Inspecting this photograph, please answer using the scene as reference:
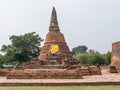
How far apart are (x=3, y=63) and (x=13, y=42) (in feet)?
9.21

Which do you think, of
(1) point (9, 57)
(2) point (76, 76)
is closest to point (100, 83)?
(2) point (76, 76)

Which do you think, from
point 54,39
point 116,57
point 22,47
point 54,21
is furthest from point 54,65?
point 22,47

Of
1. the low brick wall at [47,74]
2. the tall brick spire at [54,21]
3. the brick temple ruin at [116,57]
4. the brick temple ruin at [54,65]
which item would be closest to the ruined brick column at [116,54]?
the brick temple ruin at [116,57]

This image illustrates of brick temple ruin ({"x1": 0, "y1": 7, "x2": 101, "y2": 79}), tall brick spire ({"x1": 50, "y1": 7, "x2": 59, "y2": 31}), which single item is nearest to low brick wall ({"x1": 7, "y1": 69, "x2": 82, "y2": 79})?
brick temple ruin ({"x1": 0, "y1": 7, "x2": 101, "y2": 79})

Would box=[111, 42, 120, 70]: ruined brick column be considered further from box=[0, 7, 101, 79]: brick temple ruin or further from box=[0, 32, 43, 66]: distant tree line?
box=[0, 32, 43, 66]: distant tree line

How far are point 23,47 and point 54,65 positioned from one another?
12.3 metres

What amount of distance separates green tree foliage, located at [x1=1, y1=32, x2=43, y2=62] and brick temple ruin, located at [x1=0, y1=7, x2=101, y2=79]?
5.24 meters

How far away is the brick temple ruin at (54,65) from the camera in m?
18.8

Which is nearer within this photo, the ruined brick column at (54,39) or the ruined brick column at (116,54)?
the ruined brick column at (116,54)

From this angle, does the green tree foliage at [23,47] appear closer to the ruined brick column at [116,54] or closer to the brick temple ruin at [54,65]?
the brick temple ruin at [54,65]

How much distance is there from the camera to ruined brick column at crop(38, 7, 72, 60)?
31011mm

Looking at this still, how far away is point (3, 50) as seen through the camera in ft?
124

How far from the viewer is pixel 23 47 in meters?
37.2

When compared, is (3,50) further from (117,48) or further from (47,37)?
(117,48)
